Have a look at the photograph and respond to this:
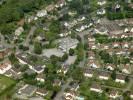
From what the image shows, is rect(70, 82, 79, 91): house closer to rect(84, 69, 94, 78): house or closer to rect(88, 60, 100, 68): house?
rect(84, 69, 94, 78): house

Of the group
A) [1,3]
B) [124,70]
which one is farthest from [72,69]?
[1,3]

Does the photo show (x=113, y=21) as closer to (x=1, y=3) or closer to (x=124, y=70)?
(x=124, y=70)

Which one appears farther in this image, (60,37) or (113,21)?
(113,21)

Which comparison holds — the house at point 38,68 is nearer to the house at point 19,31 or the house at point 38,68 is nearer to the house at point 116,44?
the house at point 116,44

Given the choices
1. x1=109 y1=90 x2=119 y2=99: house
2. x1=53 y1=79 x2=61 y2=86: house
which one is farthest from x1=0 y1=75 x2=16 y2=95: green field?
x1=109 y1=90 x2=119 y2=99: house

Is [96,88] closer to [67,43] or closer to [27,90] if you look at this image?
[27,90]

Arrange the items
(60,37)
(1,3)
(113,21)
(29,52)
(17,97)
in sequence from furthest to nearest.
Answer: (1,3)
(113,21)
(60,37)
(29,52)
(17,97)
